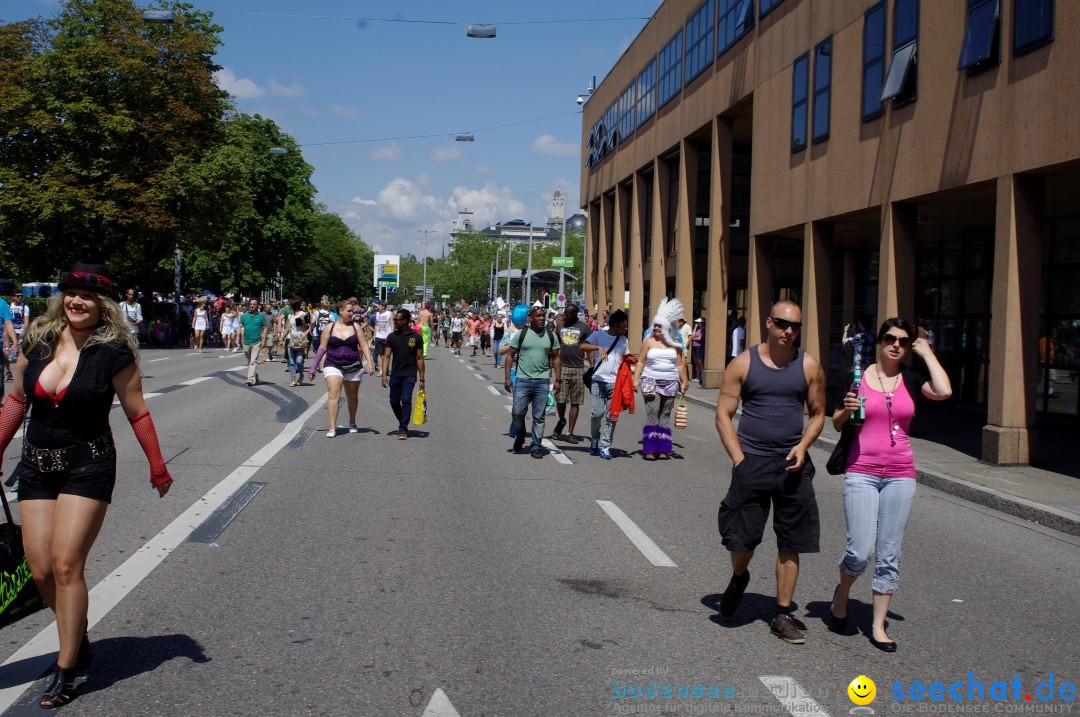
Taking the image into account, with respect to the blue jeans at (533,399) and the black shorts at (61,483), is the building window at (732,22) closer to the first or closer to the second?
the blue jeans at (533,399)

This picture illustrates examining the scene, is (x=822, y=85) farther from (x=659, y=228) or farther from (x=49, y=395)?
(x=49, y=395)

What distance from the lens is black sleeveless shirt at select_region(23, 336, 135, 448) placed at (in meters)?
4.38

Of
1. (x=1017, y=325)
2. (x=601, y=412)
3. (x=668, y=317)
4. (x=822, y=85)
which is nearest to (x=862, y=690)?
(x=668, y=317)

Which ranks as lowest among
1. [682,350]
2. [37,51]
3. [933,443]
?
[933,443]

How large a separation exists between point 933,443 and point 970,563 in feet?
26.3

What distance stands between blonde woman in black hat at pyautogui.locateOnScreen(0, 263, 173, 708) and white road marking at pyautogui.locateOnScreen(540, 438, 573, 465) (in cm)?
804

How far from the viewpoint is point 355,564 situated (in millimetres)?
6820

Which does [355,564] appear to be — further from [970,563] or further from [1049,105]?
[1049,105]

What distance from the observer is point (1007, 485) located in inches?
444

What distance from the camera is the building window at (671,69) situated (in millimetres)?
31172

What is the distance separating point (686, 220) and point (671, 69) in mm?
5418

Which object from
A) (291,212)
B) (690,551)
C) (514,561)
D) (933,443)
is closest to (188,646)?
(514,561)

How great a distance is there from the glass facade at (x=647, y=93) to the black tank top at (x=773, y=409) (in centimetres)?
2991

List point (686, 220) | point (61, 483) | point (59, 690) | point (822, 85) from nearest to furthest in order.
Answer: point (59, 690)
point (61, 483)
point (822, 85)
point (686, 220)
